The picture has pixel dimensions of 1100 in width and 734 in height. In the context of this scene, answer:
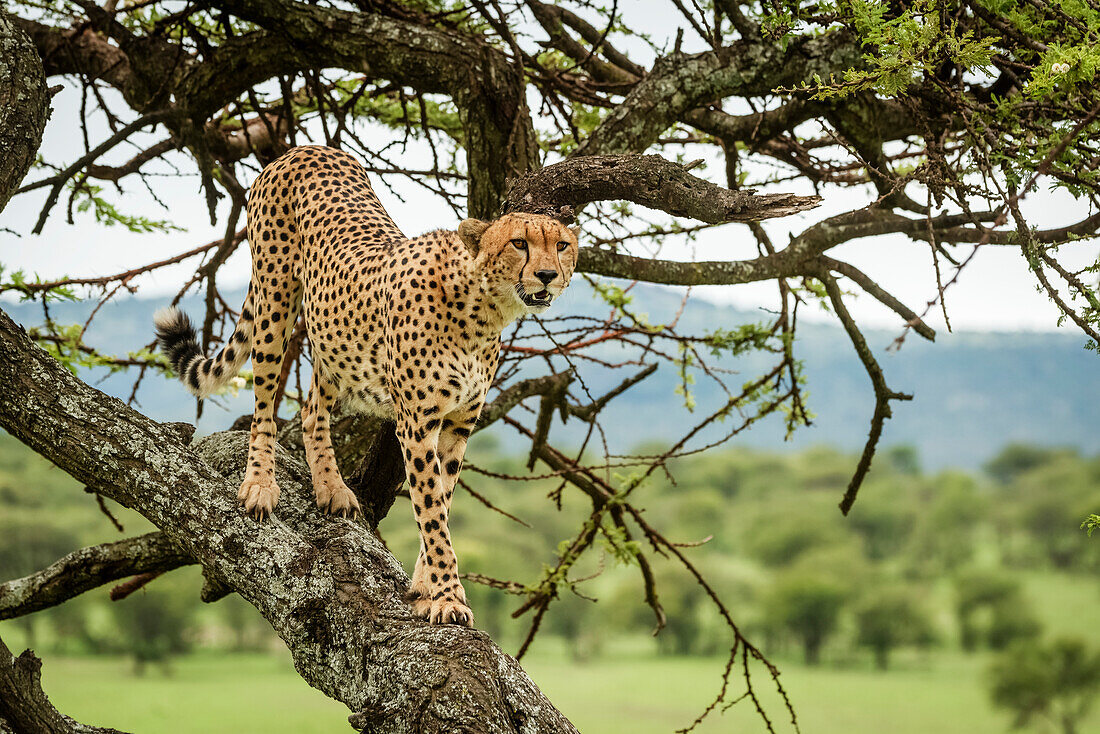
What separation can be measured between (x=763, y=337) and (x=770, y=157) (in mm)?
1102

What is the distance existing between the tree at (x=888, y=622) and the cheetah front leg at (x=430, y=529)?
45.2 feet

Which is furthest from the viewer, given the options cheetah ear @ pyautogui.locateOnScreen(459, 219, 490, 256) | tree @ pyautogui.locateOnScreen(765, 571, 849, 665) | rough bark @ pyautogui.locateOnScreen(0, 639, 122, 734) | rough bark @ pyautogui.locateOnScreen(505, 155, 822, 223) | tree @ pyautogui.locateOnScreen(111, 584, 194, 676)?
tree @ pyautogui.locateOnScreen(765, 571, 849, 665)

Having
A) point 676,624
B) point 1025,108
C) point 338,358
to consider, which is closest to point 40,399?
point 338,358

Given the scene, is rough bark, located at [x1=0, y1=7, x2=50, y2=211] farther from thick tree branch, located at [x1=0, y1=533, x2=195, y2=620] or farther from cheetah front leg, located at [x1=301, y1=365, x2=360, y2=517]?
thick tree branch, located at [x1=0, y1=533, x2=195, y2=620]

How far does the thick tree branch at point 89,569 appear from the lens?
3916mm

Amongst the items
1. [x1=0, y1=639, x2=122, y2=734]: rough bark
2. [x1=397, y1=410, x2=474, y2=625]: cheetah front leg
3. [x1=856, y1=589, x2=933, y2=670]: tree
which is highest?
[x1=856, y1=589, x2=933, y2=670]: tree

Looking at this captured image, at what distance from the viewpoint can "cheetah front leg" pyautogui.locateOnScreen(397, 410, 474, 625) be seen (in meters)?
2.59

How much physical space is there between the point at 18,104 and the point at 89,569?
70.4 inches

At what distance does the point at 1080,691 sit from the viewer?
44.7 feet

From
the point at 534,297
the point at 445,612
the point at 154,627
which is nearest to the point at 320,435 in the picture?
the point at 445,612

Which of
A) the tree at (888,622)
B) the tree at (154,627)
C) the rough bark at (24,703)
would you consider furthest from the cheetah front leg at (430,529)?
the tree at (888,622)

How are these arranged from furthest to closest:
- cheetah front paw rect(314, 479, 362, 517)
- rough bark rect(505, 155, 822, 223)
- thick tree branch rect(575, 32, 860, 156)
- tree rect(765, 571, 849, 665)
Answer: tree rect(765, 571, 849, 665)
thick tree branch rect(575, 32, 860, 156)
cheetah front paw rect(314, 479, 362, 517)
rough bark rect(505, 155, 822, 223)

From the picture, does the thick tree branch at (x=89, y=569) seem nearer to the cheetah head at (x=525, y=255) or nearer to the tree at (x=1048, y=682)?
the cheetah head at (x=525, y=255)

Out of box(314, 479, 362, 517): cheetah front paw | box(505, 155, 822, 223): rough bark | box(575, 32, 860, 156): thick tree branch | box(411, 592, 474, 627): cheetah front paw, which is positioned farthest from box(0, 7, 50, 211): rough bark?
box(411, 592, 474, 627): cheetah front paw
